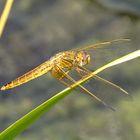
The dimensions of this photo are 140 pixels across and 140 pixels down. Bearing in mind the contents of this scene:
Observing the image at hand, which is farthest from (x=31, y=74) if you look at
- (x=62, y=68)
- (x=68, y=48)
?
(x=68, y=48)

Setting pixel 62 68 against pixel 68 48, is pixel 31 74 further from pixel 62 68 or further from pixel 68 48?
pixel 68 48

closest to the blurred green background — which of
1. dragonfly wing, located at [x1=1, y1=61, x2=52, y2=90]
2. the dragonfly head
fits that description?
the dragonfly head

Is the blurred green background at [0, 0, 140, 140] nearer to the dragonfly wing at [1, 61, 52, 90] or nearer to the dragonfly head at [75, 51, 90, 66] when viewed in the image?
the dragonfly head at [75, 51, 90, 66]

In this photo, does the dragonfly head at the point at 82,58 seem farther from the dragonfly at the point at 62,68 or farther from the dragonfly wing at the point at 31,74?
the dragonfly wing at the point at 31,74

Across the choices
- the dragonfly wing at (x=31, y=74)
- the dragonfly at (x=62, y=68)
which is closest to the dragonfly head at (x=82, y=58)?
the dragonfly at (x=62, y=68)

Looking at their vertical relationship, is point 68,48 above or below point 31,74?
below

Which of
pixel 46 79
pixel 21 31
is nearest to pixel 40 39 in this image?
pixel 21 31

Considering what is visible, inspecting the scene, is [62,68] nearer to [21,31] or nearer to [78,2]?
[21,31]
